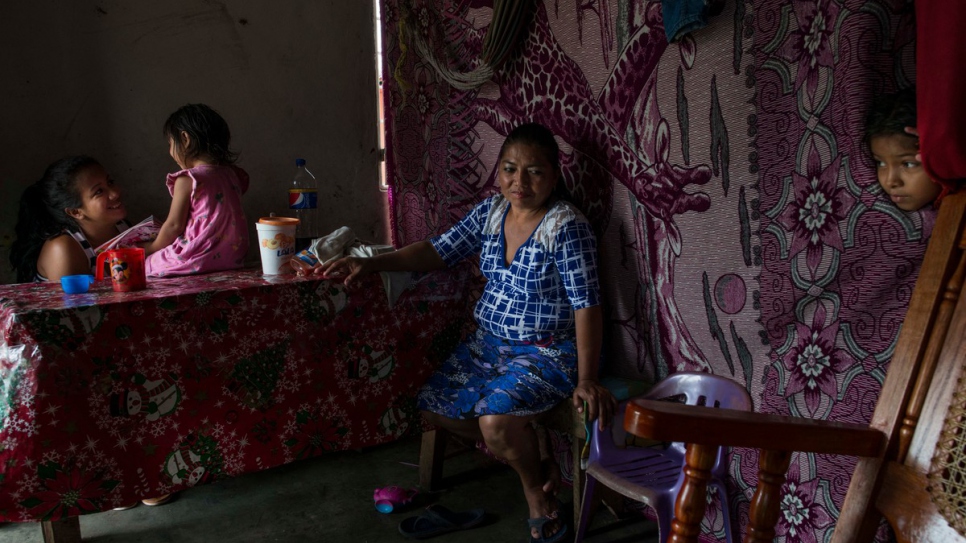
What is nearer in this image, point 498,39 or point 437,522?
point 437,522

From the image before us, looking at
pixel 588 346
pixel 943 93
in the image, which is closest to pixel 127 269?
pixel 588 346

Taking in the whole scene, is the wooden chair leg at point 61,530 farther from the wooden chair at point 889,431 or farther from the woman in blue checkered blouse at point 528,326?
the wooden chair at point 889,431

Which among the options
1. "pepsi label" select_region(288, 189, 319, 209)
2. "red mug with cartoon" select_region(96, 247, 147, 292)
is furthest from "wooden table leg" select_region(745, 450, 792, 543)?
"pepsi label" select_region(288, 189, 319, 209)

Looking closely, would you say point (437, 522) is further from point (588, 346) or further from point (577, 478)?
point (588, 346)

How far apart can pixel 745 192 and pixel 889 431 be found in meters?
0.77

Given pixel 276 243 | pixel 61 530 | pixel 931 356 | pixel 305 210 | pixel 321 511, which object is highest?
pixel 931 356

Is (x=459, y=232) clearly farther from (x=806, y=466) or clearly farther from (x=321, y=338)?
(x=806, y=466)

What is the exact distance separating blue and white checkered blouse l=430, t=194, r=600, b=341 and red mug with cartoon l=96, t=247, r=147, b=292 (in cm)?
101

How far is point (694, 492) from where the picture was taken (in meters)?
1.04

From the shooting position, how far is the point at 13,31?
2.51 meters

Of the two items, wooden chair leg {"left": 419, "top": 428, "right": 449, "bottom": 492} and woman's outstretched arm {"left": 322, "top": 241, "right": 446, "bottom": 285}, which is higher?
woman's outstretched arm {"left": 322, "top": 241, "right": 446, "bottom": 285}

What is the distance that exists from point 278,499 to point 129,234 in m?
1.16

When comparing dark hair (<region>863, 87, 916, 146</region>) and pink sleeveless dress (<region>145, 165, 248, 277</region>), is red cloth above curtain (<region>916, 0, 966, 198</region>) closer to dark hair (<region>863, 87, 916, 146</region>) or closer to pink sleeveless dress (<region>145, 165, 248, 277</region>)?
dark hair (<region>863, 87, 916, 146</region>)

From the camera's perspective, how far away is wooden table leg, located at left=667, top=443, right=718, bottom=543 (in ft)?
3.41
